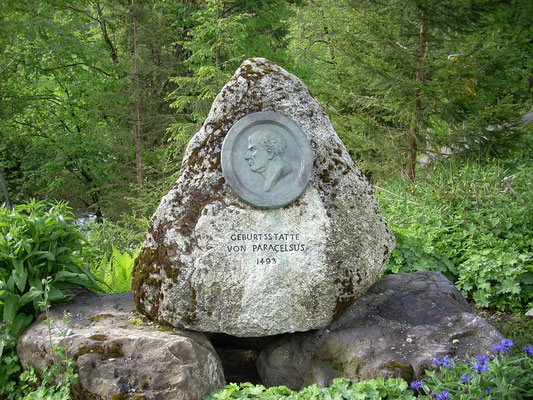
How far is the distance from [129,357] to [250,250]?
122 centimetres

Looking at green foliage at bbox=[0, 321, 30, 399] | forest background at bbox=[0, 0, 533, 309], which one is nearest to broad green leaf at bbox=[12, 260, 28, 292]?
green foliage at bbox=[0, 321, 30, 399]

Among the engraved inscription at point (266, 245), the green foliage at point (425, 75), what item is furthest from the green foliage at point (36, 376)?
the green foliage at point (425, 75)

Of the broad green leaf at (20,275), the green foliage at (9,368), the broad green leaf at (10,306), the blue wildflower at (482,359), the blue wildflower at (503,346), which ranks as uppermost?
the broad green leaf at (20,275)

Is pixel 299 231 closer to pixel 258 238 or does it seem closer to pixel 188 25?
pixel 258 238

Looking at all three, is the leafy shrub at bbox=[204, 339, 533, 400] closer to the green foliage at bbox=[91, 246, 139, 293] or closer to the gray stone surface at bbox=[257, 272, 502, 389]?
the gray stone surface at bbox=[257, 272, 502, 389]

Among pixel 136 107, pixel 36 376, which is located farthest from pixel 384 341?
pixel 136 107

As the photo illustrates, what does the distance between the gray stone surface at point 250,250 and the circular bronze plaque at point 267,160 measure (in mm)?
95

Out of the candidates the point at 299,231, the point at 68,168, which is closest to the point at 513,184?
the point at 299,231

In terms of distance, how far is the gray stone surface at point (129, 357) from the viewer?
10.9 ft

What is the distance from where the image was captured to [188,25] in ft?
43.2

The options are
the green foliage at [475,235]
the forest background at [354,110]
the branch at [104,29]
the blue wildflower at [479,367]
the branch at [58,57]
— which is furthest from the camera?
the branch at [104,29]

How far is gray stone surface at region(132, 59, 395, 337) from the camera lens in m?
3.86

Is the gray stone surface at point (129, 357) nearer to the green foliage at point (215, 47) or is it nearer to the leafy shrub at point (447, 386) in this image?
the leafy shrub at point (447, 386)

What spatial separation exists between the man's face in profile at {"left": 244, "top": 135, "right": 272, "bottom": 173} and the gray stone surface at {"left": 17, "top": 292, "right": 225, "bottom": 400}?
150cm
